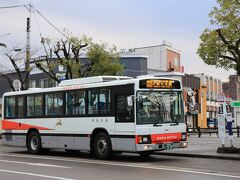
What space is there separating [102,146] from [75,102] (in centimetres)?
241

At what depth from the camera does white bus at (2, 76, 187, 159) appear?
1552cm

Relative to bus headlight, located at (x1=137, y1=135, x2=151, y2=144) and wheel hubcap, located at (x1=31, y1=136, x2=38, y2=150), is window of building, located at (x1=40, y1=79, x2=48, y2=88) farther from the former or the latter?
bus headlight, located at (x1=137, y1=135, x2=151, y2=144)

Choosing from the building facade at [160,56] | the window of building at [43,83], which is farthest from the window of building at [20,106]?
the building facade at [160,56]

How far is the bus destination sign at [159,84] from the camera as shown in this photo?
51.6ft

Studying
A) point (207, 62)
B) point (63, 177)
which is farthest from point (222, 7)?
point (63, 177)

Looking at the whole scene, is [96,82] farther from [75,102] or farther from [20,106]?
[20,106]

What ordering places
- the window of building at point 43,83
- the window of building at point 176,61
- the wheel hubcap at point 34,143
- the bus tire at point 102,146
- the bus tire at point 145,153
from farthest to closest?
the window of building at point 176,61
the window of building at point 43,83
the wheel hubcap at point 34,143
the bus tire at point 145,153
the bus tire at point 102,146

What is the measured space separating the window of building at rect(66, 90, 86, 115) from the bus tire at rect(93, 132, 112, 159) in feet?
4.32

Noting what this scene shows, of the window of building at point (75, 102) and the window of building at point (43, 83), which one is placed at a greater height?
the window of building at point (43, 83)

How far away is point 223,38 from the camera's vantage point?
16.6 meters

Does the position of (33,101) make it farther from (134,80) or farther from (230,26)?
(230,26)

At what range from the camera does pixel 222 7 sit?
16.6 m

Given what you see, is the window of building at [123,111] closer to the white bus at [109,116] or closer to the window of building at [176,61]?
the white bus at [109,116]

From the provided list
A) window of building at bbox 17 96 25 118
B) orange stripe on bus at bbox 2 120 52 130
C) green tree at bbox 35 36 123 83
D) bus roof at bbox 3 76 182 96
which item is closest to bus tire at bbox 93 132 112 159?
bus roof at bbox 3 76 182 96
